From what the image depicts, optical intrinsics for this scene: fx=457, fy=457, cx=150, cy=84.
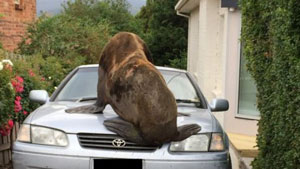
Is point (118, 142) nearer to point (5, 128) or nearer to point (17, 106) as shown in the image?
point (5, 128)

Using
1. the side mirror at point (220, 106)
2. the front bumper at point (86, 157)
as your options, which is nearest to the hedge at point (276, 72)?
the side mirror at point (220, 106)

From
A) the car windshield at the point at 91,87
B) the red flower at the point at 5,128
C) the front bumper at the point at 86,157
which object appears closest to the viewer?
the front bumper at the point at 86,157

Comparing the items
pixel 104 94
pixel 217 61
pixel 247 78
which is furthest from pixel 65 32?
pixel 104 94

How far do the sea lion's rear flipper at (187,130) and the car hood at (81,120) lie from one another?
66 mm

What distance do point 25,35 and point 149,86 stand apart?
30.7 feet

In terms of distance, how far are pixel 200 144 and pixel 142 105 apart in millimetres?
669

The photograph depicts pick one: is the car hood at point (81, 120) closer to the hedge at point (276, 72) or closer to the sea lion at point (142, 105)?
the sea lion at point (142, 105)

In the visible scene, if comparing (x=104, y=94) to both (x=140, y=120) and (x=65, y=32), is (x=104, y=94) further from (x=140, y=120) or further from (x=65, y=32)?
(x=65, y=32)

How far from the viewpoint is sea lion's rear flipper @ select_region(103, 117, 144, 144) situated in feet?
13.4

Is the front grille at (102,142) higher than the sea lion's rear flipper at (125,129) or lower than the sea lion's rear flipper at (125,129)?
lower

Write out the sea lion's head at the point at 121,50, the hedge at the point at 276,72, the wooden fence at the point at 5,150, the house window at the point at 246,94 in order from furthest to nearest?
the house window at the point at 246,94
the wooden fence at the point at 5,150
the sea lion's head at the point at 121,50
the hedge at the point at 276,72

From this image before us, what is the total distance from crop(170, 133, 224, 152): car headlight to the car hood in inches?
2.7

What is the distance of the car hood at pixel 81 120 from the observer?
4172 mm

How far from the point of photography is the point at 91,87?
220 inches
